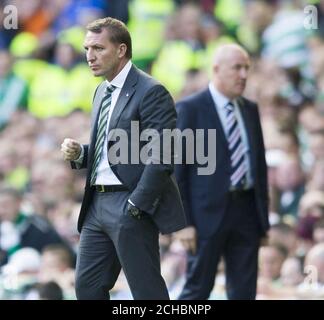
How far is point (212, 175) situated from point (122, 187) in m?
1.67

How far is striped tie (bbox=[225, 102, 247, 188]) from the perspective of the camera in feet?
Result: 28.2

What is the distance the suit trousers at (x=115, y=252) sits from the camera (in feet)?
22.8

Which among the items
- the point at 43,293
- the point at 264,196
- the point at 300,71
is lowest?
the point at 43,293

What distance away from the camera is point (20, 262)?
10.7 m

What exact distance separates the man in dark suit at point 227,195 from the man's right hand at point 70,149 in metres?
1.51

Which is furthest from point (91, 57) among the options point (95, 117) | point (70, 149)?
point (70, 149)

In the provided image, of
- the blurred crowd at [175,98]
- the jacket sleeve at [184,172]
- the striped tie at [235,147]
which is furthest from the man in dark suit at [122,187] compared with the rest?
the blurred crowd at [175,98]

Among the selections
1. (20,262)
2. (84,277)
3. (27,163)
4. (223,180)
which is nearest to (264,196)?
(223,180)

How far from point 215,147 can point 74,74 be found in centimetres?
370

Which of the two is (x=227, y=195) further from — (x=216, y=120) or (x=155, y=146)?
(x=155, y=146)

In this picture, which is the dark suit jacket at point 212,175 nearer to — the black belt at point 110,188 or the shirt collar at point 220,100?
the shirt collar at point 220,100

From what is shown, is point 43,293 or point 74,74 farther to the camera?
point 74,74

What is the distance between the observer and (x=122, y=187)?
7.00 m

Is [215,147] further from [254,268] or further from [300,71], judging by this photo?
[300,71]
